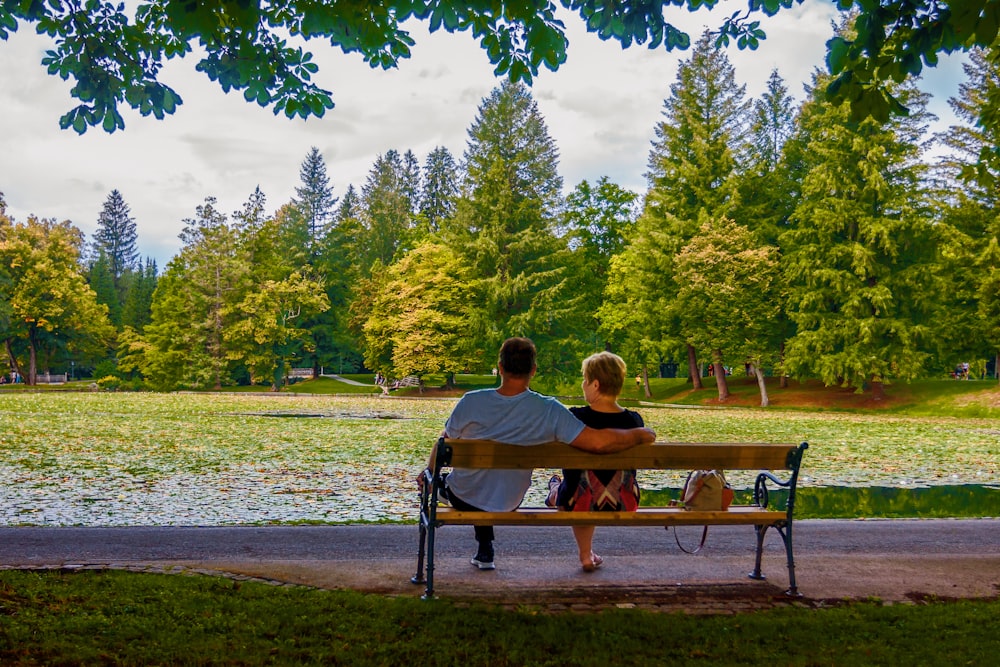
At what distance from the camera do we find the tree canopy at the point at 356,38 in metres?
5.05

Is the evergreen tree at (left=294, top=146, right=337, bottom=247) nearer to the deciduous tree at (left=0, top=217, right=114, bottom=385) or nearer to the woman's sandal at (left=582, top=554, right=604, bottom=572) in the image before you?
the deciduous tree at (left=0, top=217, right=114, bottom=385)

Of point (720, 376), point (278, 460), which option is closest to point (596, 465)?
point (278, 460)

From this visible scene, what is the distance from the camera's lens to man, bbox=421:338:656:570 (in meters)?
5.09

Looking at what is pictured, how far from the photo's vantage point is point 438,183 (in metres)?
78.1

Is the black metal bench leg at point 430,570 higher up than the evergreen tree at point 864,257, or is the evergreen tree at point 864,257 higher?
the evergreen tree at point 864,257

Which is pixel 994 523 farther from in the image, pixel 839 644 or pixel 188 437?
pixel 188 437

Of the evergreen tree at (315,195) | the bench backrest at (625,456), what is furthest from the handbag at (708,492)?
the evergreen tree at (315,195)

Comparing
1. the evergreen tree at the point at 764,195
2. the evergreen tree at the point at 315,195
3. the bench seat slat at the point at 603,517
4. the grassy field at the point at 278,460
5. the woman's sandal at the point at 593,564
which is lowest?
the grassy field at the point at 278,460

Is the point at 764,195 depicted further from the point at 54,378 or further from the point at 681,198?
the point at 54,378

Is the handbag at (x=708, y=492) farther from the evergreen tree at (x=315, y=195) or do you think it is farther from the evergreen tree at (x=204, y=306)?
the evergreen tree at (x=315, y=195)

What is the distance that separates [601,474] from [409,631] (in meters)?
1.67

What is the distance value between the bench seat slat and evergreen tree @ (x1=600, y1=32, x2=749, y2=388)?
39185 millimetres

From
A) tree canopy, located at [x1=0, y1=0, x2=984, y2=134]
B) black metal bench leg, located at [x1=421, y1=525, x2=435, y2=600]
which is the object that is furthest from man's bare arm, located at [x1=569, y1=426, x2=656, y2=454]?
tree canopy, located at [x1=0, y1=0, x2=984, y2=134]

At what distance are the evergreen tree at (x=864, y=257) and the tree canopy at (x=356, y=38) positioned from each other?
33.6m
